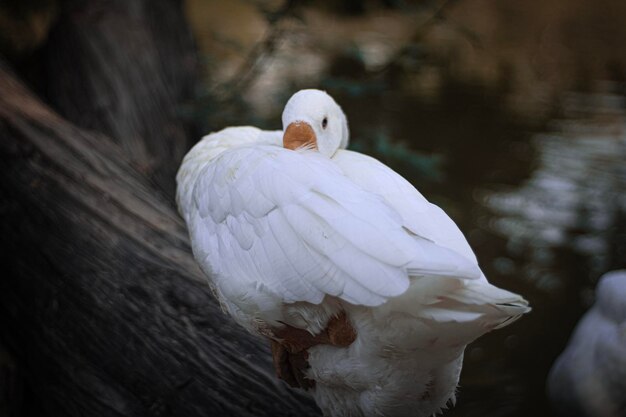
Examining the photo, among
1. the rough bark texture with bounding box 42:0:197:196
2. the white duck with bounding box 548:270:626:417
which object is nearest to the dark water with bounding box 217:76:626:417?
the white duck with bounding box 548:270:626:417

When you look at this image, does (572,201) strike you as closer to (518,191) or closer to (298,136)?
(518,191)

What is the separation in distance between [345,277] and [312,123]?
67 centimetres

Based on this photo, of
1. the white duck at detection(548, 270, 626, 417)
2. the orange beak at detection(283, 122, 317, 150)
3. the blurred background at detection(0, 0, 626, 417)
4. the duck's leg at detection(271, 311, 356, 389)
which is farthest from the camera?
the blurred background at detection(0, 0, 626, 417)

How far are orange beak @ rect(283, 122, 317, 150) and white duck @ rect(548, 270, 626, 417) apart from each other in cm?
143

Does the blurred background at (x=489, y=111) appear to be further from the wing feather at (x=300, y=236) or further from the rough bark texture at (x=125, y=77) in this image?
the wing feather at (x=300, y=236)

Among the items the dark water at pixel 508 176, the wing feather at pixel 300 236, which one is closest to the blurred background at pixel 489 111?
the dark water at pixel 508 176

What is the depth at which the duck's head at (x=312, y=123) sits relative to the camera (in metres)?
1.85

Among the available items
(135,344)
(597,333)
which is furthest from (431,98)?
(135,344)

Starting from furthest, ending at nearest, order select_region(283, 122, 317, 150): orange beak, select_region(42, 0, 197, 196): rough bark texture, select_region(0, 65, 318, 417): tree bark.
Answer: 1. select_region(42, 0, 197, 196): rough bark texture
2. select_region(0, 65, 318, 417): tree bark
3. select_region(283, 122, 317, 150): orange beak

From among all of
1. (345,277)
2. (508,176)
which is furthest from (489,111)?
(345,277)

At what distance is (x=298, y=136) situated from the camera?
1849mm

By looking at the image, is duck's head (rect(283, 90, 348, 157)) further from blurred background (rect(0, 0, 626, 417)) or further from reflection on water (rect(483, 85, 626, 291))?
reflection on water (rect(483, 85, 626, 291))

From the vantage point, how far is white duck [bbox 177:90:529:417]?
1.27 metres

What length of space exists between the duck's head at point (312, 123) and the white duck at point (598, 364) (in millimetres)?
1307
